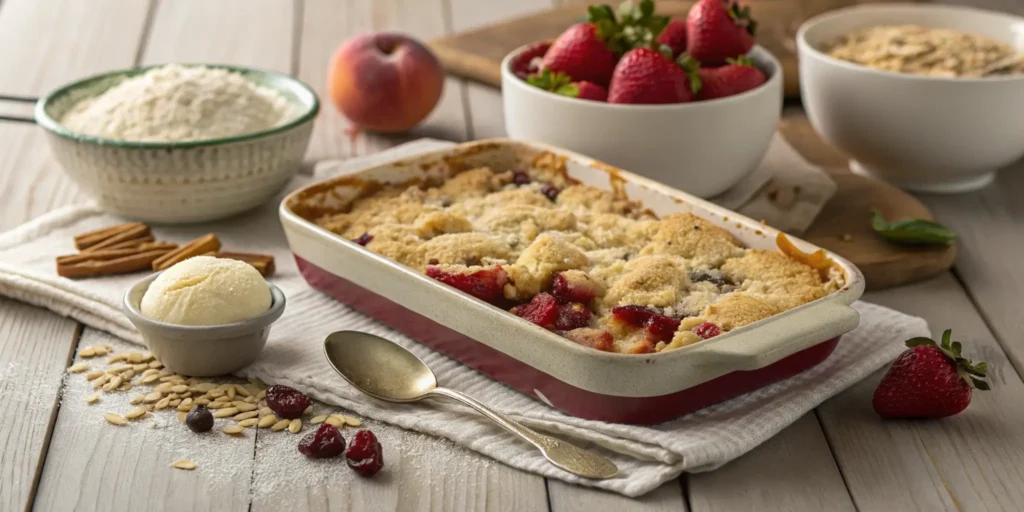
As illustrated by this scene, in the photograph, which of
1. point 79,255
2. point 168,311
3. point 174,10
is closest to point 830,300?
point 168,311

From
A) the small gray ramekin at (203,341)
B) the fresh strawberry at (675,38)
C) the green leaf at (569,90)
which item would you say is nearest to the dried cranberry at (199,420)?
the small gray ramekin at (203,341)

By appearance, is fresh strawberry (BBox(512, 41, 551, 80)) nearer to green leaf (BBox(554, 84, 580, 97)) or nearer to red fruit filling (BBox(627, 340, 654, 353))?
green leaf (BBox(554, 84, 580, 97))

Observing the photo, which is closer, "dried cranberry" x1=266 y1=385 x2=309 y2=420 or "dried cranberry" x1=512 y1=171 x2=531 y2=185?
"dried cranberry" x1=266 y1=385 x2=309 y2=420

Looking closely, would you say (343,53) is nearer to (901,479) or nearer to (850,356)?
(850,356)

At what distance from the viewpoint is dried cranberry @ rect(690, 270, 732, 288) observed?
2.02 metres

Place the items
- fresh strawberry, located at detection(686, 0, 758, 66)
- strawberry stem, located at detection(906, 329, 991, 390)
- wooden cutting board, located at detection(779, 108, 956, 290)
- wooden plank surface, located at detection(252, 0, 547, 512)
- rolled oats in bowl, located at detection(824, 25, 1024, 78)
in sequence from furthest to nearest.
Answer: rolled oats in bowl, located at detection(824, 25, 1024, 78) → fresh strawberry, located at detection(686, 0, 758, 66) → wooden cutting board, located at detection(779, 108, 956, 290) → strawberry stem, located at detection(906, 329, 991, 390) → wooden plank surface, located at detection(252, 0, 547, 512)

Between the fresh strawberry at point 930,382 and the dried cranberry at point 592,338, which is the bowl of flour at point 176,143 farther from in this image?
the fresh strawberry at point 930,382

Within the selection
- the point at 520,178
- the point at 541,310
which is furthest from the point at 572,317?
the point at 520,178

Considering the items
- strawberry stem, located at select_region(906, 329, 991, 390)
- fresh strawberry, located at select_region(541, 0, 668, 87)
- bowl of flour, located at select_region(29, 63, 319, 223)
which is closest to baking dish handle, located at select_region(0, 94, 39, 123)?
bowl of flour, located at select_region(29, 63, 319, 223)

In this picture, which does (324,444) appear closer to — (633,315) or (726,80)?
(633,315)

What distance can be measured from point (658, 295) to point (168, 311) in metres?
0.82

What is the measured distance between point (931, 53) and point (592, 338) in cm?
150

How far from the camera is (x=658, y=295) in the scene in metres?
1.93

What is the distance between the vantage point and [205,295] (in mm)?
1918
